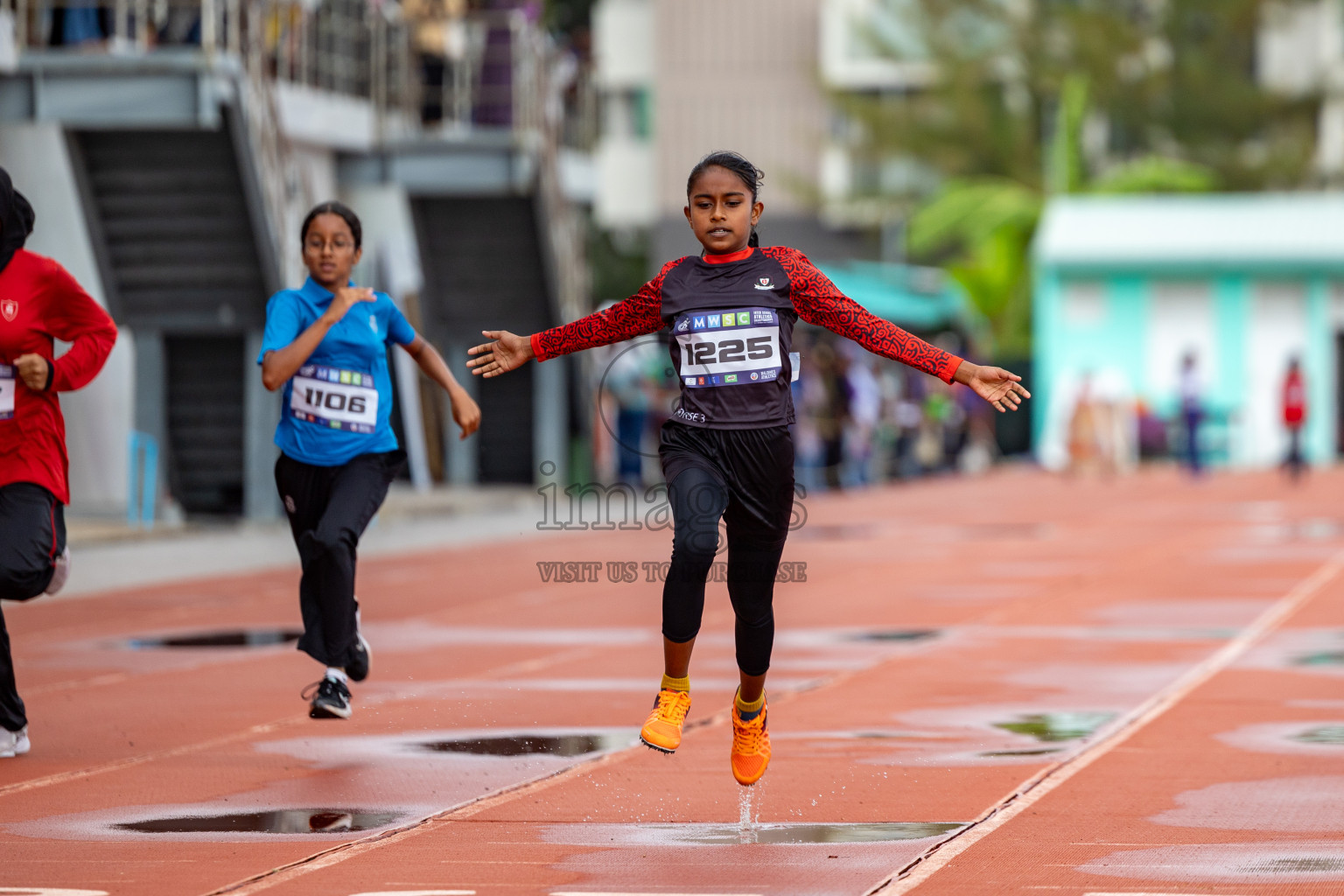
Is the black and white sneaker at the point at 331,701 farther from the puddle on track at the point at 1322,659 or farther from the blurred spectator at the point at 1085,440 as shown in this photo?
the blurred spectator at the point at 1085,440

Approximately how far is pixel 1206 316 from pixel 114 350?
25.6 meters

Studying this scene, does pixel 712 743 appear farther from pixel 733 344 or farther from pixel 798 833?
pixel 733 344

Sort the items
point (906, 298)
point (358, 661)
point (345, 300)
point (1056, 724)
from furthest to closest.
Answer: point (906, 298) < point (1056, 724) < point (358, 661) < point (345, 300)

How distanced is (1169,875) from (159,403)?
1790 cm

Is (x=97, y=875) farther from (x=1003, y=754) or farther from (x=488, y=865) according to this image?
(x=1003, y=754)

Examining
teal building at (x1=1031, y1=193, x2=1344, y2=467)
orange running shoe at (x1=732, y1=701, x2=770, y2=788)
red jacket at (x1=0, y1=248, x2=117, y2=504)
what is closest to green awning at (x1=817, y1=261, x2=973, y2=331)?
teal building at (x1=1031, y1=193, x2=1344, y2=467)

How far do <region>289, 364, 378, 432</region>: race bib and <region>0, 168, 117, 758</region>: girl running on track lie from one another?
722mm

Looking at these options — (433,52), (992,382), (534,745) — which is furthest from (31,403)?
(433,52)

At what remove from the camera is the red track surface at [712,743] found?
6.22m

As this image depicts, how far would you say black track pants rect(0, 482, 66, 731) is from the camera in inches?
316

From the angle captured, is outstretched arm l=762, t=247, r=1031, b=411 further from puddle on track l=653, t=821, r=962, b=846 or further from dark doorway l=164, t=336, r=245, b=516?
dark doorway l=164, t=336, r=245, b=516

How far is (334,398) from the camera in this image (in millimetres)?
8758

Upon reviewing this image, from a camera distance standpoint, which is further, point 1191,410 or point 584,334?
point 1191,410

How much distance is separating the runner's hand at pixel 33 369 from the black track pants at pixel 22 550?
358 millimetres
